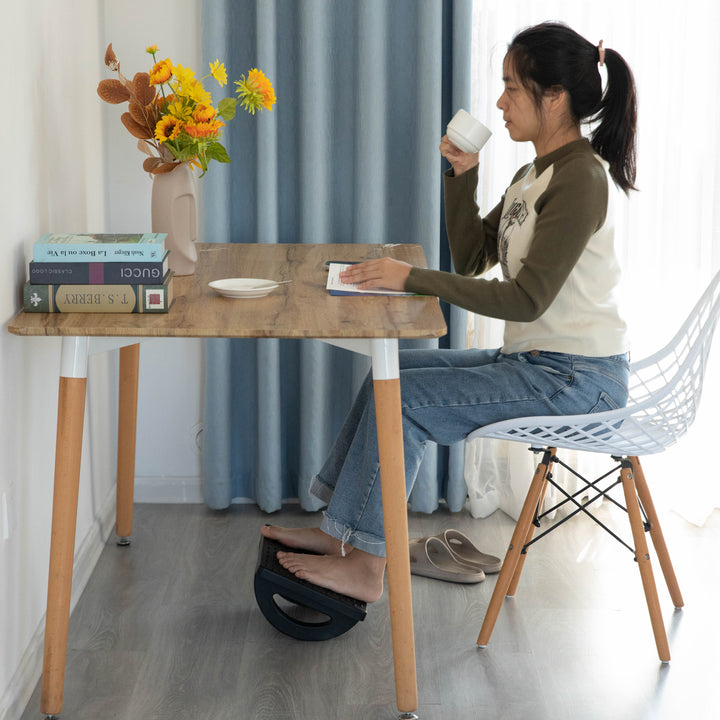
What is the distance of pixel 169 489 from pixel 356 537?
3.33 feet

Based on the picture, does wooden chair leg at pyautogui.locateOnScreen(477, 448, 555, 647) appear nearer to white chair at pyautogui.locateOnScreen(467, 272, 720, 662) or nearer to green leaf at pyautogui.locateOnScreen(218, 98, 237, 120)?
white chair at pyautogui.locateOnScreen(467, 272, 720, 662)

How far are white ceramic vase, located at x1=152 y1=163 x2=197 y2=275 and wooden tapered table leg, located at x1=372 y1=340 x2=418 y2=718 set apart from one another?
0.59m

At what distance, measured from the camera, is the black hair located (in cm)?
180

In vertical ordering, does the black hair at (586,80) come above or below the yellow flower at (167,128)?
above

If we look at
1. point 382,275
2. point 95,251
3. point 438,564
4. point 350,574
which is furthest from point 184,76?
point 438,564

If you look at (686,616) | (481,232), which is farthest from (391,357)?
(686,616)

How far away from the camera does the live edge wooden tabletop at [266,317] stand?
5.00ft

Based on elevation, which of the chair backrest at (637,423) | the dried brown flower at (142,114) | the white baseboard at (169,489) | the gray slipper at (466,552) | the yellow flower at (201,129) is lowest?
the gray slipper at (466,552)

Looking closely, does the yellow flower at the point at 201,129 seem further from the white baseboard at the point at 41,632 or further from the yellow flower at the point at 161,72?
the white baseboard at the point at 41,632

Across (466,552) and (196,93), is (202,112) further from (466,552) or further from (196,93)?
(466,552)

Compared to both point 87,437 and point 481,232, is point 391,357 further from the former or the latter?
point 87,437

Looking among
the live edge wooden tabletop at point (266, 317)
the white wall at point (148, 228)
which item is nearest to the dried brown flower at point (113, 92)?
the live edge wooden tabletop at point (266, 317)

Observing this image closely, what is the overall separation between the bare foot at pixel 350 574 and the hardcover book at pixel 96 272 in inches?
27.7

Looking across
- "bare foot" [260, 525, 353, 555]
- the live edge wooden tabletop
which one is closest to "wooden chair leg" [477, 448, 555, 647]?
"bare foot" [260, 525, 353, 555]
